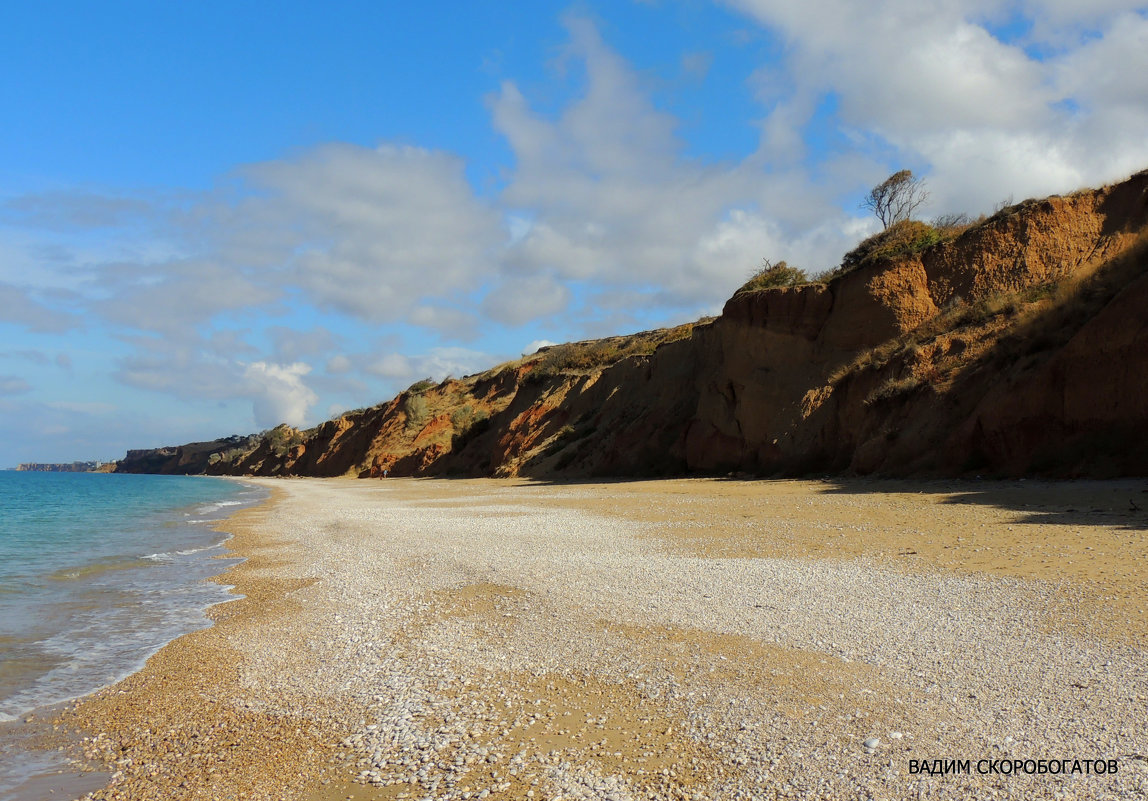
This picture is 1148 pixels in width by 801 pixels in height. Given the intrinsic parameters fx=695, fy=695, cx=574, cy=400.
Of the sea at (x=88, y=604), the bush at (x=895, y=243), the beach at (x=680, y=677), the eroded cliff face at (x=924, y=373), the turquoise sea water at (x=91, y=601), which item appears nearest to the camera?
the beach at (x=680, y=677)

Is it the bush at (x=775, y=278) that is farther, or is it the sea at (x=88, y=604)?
the bush at (x=775, y=278)

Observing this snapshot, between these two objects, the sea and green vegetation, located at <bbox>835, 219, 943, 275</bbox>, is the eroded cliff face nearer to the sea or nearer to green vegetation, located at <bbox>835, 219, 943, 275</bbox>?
green vegetation, located at <bbox>835, 219, 943, 275</bbox>

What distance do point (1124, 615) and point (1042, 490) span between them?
7.77 meters

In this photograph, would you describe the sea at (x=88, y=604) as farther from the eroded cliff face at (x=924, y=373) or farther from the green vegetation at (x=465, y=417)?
the green vegetation at (x=465, y=417)

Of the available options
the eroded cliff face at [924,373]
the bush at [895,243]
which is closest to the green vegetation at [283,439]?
the eroded cliff face at [924,373]

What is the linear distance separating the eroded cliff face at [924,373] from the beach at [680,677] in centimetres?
477

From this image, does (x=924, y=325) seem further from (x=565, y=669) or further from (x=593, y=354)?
(x=593, y=354)

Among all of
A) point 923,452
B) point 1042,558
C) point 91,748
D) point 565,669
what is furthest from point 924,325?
point 91,748

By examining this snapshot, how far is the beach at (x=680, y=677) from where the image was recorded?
3742mm

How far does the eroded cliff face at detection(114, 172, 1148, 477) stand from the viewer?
14320 millimetres

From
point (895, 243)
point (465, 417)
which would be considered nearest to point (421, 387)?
point (465, 417)

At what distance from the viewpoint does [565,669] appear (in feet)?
17.9

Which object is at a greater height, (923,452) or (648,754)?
(923,452)

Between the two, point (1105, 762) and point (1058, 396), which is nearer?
point (1105, 762)
